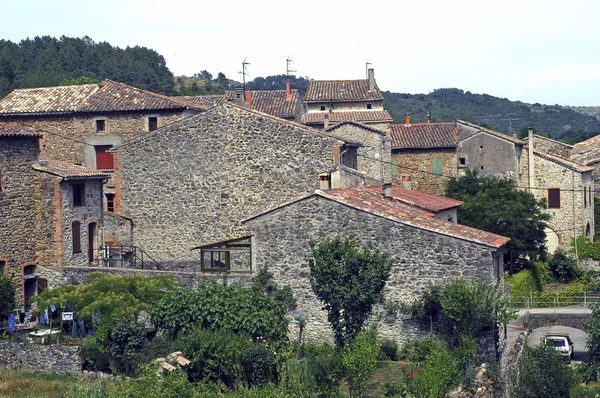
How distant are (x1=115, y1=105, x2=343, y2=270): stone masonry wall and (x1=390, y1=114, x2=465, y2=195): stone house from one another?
20472 millimetres

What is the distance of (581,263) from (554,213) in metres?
3.22

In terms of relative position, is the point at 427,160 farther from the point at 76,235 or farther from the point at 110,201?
the point at 76,235

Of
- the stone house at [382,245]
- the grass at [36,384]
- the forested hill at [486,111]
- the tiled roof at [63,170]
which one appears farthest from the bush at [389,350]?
the forested hill at [486,111]

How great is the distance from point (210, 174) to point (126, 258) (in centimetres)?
Result: 474

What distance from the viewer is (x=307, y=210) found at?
27.0 metres

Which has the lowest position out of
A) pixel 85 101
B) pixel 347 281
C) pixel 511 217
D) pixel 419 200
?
pixel 347 281

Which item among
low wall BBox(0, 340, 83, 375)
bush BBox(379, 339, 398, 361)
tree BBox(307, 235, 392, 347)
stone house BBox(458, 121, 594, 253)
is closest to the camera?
tree BBox(307, 235, 392, 347)

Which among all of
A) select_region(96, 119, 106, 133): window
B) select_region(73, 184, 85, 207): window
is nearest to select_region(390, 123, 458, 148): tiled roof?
select_region(96, 119, 106, 133): window

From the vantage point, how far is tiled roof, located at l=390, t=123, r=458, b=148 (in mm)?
54469

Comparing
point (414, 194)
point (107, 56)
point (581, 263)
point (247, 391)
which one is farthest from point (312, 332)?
point (107, 56)

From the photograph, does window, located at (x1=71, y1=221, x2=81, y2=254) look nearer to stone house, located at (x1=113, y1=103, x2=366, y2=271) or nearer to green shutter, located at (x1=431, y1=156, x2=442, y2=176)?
stone house, located at (x1=113, y1=103, x2=366, y2=271)

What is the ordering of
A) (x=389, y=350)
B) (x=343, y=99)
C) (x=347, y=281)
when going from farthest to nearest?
(x=343, y=99), (x=389, y=350), (x=347, y=281)

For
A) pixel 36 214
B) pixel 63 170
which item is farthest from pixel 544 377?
pixel 63 170

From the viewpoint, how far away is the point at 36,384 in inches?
933
